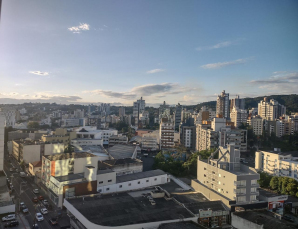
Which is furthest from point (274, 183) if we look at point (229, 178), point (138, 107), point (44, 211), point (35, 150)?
point (138, 107)

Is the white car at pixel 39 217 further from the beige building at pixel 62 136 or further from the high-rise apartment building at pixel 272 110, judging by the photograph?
the high-rise apartment building at pixel 272 110

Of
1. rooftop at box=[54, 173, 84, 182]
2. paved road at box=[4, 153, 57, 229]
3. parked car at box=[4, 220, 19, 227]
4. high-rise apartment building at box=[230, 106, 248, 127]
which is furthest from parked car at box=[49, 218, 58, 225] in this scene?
high-rise apartment building at box=[230, 106, 248, 127]

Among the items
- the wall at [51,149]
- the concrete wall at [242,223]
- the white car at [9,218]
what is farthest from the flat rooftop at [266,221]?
the wall at [51,149]

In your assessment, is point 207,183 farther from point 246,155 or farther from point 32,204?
point 246,155

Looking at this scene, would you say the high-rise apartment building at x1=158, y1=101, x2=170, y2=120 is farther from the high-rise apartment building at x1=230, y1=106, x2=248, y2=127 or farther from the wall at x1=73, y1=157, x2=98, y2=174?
the wall at x1=73, y1=157, x2=98, y2=174

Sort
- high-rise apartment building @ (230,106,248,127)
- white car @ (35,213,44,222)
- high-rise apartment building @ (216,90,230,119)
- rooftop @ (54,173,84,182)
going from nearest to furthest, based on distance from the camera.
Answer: white car @ (35,213,44,222)
rooftop @ (54,173,84,182)
high-rise apartment building @ (230,106,248,127)
high-rise apartment building @ (216,90,230,119)

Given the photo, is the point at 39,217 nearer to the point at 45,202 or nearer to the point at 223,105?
the point at 45,202

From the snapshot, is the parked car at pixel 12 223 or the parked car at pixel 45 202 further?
the parked car at pixel 45 202
